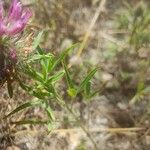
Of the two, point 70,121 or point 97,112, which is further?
point 97,112

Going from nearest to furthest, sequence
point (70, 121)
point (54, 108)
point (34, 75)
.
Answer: point (34, 75) < point (70, 121) < point (54, 108)

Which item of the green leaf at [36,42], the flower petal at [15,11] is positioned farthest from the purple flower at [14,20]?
the green leaf at [36,42]

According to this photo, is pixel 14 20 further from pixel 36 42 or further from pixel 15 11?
pixel 36 42

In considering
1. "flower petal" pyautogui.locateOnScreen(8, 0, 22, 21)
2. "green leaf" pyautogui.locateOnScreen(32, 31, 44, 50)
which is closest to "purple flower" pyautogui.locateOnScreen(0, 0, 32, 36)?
"flower petal" pyautogui.locateOnScreen(8, 0, 22, 21)

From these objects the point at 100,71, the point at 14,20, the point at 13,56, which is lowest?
the point at 100,71

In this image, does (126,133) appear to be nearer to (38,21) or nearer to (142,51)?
(142,51)

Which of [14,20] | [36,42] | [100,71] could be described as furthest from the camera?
[100,71]

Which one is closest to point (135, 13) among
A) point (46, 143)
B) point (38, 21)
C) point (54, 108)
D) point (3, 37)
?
point (38, 21)

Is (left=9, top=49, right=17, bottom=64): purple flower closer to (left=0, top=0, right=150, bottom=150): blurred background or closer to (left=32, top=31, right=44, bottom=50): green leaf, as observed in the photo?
(left=32, top=31, right=44, bottom=50): green leaf

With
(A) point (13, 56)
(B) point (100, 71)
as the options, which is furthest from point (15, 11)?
(B) point (100, 71)
